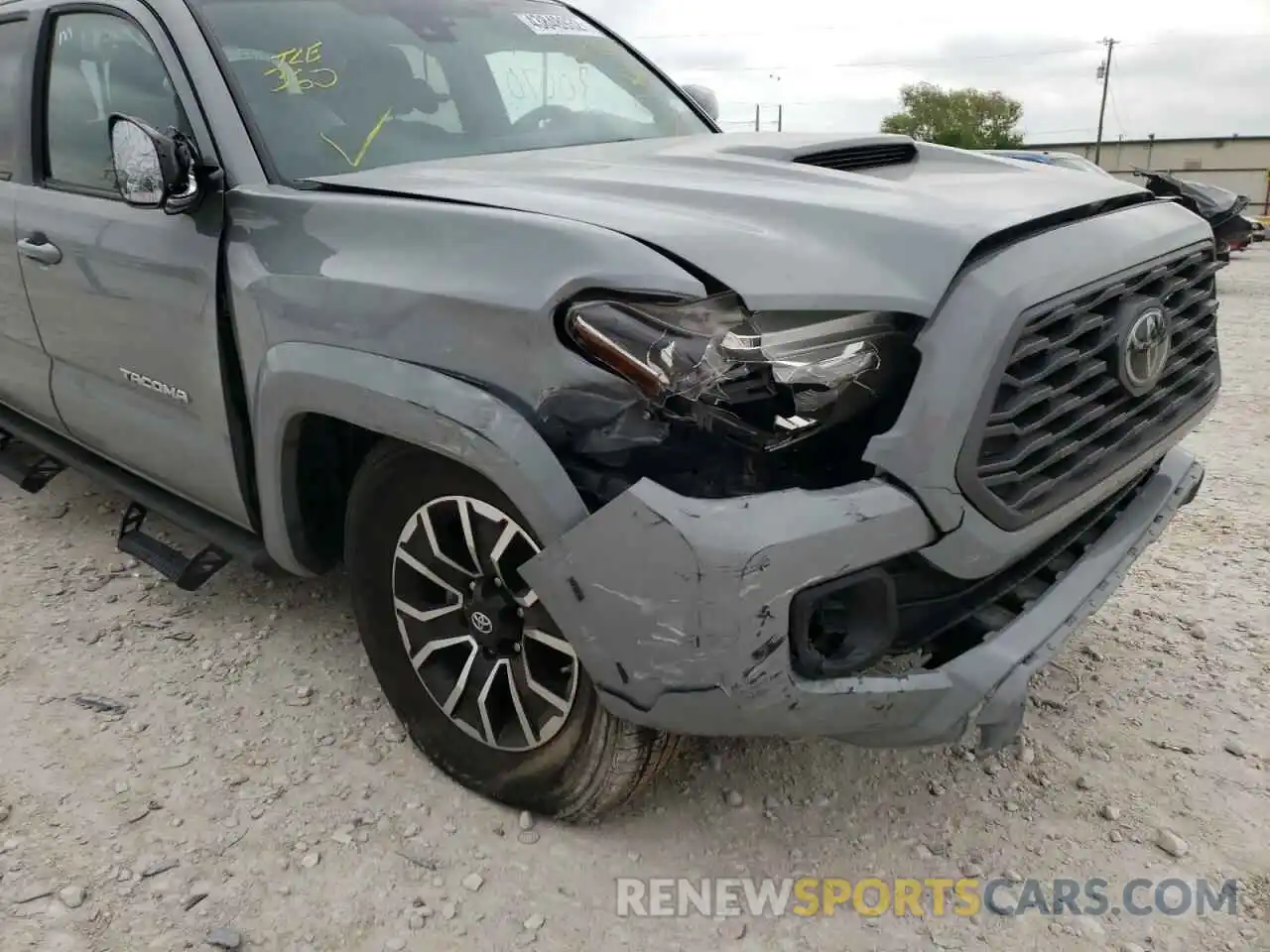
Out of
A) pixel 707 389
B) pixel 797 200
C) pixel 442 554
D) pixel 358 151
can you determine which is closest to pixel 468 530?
pixel 442 554

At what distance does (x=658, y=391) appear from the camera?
5.77ft

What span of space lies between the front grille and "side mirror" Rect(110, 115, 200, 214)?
1.91m

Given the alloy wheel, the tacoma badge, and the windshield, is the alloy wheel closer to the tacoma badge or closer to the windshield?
the tacoma badge

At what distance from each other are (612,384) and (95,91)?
2.32 meters

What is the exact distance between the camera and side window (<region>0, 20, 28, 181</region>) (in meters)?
3.44

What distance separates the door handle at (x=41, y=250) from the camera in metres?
3.18

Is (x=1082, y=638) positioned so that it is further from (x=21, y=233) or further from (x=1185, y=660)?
(x=21, y=233)

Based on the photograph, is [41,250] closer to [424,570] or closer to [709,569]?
[424,570]

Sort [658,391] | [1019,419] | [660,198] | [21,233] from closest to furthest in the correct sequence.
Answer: [658,391], [1019,419], [660,198], [21,233]

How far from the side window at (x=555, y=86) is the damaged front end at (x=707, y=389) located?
61.3 inches

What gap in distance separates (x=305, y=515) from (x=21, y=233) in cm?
170

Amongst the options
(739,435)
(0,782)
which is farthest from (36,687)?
(739,435)

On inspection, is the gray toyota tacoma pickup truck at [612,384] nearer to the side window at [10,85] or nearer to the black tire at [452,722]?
the black tire at [452,722]

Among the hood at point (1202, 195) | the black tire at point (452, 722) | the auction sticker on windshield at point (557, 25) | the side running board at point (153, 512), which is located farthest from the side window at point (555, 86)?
the hood at point (1202, 195)
